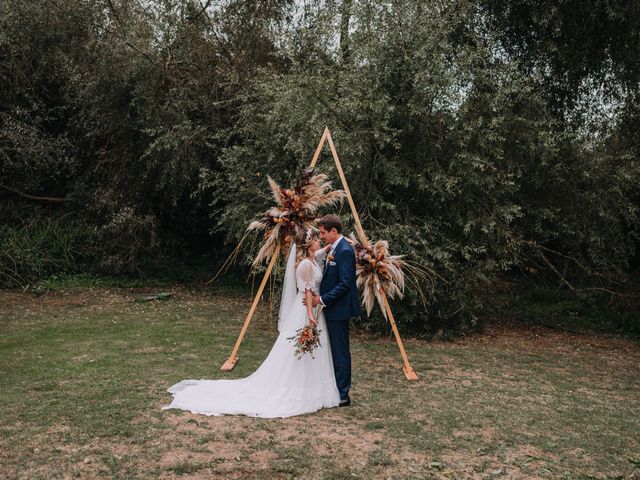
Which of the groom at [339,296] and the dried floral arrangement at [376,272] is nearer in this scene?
the groom at [339,296]

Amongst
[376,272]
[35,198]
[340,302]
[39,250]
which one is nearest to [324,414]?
[340,302]

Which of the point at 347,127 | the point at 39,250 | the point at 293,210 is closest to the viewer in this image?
the point at 293,210

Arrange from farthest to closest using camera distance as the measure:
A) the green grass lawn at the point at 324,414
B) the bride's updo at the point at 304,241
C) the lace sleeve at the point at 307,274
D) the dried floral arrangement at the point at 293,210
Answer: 1. the dried floral arrangement at the point at 293,210
2. the bride's updo at the point at 304,241
3. the lace sleeve at the point at 307,274
4. the green grass lawn at the point at 324,414

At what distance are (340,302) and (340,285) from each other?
20 centimetres

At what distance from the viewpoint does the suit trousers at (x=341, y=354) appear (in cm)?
667

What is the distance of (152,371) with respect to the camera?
7902mm

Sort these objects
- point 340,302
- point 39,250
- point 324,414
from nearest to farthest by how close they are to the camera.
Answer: point 324,414 < point 340,302 < point 39,250

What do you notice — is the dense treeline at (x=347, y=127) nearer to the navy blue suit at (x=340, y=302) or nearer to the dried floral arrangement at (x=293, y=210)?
the dried floral arrangement at (x=293, y=210)

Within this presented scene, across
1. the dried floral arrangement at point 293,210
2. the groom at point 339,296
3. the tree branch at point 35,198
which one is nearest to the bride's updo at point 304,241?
the groom at point 339,296

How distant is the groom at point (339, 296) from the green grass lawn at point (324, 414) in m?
0.41

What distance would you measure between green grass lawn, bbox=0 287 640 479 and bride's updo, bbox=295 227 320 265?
156 centimetres

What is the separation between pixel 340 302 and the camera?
6766 millimetres

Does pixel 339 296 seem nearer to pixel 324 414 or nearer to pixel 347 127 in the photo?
pixel 324 414

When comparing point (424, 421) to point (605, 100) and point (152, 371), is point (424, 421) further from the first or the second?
point (605, 100)
